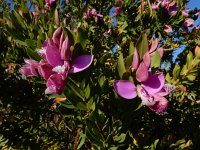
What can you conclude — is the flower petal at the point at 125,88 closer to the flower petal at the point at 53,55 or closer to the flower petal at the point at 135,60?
the flower petal at the point at 135,60

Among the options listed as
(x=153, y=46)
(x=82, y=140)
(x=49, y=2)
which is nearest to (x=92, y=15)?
(x=49, y=2)

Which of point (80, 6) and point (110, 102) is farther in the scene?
point (80, 6)

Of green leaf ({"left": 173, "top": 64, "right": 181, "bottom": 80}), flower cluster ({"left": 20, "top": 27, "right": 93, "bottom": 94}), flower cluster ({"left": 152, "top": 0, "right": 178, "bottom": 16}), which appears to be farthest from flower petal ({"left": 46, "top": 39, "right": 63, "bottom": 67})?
flower cluster ({"left": 152, "top": 0, "right": 178, "bottom": 16})

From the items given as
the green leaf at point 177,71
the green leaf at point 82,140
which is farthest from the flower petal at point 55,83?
the green leaf at point 177,71

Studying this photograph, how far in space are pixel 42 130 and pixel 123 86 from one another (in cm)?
150

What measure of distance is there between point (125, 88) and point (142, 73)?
83mm

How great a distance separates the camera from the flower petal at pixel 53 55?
1.00m

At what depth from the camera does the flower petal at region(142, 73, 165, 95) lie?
1.00 meters

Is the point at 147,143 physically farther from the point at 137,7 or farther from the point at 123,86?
the point at 137,7

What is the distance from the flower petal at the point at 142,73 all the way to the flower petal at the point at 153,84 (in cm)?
3

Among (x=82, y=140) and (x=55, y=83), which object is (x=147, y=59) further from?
(x=82, y=140)

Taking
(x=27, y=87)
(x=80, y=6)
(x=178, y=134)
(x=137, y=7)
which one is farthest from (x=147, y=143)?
(x=80, y=6)

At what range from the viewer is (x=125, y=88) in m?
1.01

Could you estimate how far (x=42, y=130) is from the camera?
7.70 ft
